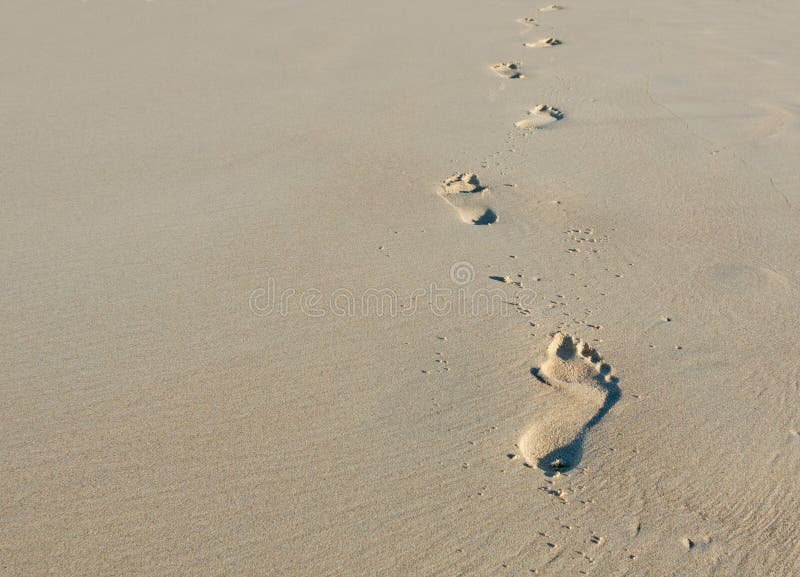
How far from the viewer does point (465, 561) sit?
6.38ft

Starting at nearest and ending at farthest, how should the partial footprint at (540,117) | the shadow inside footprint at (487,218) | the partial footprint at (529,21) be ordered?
the shadow inside footprint at (487,218), the partial footprint at (540,117), the partial footprint at (529,21)

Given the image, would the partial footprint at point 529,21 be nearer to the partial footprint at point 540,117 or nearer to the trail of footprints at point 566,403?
the partial footprint at point 540,117

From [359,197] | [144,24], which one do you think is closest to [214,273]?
[359,197]

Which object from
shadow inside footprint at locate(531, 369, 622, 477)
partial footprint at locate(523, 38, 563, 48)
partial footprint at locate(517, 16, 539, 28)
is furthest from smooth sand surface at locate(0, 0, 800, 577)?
partial footprint at locate(517, 16, 539, 28)

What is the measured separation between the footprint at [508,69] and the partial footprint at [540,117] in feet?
1.98

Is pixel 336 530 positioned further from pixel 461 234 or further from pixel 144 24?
pixel 144 24

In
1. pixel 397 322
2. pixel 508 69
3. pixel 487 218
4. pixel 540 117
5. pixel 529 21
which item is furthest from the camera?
pixel 529 21

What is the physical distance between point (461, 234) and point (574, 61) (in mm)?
2700

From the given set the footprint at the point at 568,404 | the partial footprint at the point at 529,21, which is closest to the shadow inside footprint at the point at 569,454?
the footprint at the point at 568,404

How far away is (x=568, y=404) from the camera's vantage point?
240 centimetres

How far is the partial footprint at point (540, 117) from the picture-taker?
14.5 feet

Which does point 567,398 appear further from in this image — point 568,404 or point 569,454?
point 569,454

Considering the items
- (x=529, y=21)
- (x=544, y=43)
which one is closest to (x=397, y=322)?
(x=544, y=43)

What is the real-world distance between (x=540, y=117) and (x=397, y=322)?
223 centimetres
